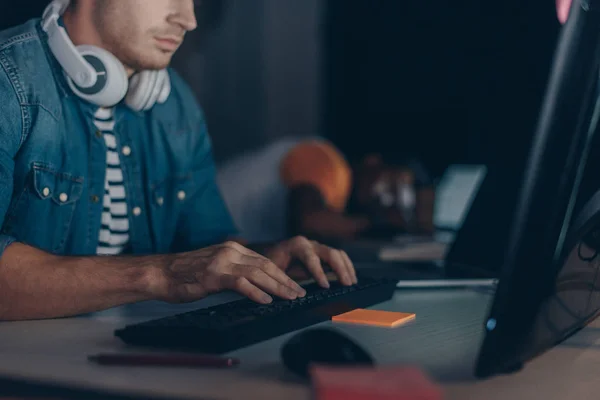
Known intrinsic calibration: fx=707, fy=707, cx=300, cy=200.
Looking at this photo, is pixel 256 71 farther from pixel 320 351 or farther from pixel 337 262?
pixel 320 351

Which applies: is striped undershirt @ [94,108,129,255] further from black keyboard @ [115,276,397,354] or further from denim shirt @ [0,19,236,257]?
black keyboard @ [115,276,397,354]

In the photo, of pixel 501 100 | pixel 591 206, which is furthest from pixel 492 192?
pixel 501 100

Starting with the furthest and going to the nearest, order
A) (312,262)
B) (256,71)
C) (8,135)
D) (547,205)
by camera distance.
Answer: (256,71), (8,135), (312,262), (547,205)

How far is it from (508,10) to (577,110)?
312 centimetres

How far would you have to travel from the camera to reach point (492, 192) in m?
1.47

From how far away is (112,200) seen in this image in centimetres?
154

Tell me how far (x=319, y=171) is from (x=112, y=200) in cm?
141

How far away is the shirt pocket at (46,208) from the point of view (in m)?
1.29

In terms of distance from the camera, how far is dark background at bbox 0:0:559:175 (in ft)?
11.4

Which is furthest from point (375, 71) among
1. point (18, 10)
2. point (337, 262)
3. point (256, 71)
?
point (337, 262)

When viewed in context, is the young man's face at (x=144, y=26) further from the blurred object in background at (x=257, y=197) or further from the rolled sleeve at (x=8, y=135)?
the blurred object in background at (x=257, y=197)

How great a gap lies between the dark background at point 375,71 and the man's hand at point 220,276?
89.0 inches

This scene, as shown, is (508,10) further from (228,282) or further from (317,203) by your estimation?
(228,282)

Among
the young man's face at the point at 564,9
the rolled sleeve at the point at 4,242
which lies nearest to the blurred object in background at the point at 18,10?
the rolled sleeve at the point at 4,242
